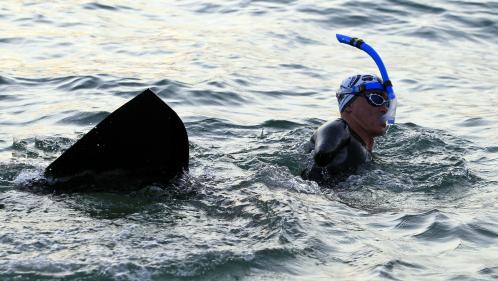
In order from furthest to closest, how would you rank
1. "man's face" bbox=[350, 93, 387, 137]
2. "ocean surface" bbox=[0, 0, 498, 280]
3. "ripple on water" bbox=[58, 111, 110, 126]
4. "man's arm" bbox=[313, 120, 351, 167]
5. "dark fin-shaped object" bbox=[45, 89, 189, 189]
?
"ripple on water" bbox=[58, 111, 110, 126], "man's face" bbox=[350, 93, 387, 137], "man's arm" bbox=[313, 120, 351, 167], "dark fin-shaped object" bbox=[45, 89, 189, 189], "ocean surface" bbox=[0, 0, 498, 280]

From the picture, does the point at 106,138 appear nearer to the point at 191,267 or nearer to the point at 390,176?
the point at 191,267

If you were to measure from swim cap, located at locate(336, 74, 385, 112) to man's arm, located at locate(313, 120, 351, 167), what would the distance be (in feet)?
1.55

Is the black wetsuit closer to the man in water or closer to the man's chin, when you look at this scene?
the man in water

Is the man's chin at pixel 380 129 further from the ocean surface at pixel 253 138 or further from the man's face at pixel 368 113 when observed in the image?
the ocean surface at pixel 253 138

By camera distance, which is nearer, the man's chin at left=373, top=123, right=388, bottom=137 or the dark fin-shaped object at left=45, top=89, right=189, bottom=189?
the dark fin-shaped object at left=45, top=89, right=189, bottom=189

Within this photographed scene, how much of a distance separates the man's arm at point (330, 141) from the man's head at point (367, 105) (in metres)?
0.40

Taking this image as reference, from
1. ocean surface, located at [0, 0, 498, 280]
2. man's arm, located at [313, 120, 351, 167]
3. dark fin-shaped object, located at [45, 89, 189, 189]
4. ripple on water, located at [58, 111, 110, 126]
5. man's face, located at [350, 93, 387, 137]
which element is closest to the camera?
ocean surface, located at [0, 0, 498, 280]

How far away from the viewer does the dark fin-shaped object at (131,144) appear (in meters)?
6.67

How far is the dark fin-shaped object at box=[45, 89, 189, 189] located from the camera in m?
6.67

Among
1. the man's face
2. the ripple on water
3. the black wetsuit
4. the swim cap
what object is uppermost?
the swim cap

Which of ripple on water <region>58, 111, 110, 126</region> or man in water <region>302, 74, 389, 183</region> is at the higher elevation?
man in water <region>302, 74, 389, 183</region>

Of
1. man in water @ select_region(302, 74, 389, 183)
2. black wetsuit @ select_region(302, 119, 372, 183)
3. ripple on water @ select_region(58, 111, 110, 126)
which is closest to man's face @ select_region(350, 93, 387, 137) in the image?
man in water @ select_region(302, 74, 389, 183)

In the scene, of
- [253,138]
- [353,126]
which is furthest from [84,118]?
[353,126]

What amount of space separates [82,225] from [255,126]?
4.10 m
